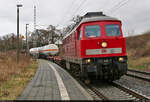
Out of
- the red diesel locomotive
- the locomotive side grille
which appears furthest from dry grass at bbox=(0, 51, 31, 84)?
the locomotive side grille

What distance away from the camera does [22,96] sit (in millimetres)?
6688

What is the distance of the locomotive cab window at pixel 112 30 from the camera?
30.2 feet

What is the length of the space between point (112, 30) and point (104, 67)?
1922 millimetres

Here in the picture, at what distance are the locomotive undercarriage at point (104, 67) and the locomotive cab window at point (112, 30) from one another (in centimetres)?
127

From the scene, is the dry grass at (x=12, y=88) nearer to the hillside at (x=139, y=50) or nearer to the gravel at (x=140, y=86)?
the gravel at (x=140, y=86)

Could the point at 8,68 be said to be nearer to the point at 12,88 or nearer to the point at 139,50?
the point at 12,88

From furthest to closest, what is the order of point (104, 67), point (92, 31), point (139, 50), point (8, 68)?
point (139, 50)
point (8, 68)
point (92, 31)
point (104, 67)

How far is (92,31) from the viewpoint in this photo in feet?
30.1

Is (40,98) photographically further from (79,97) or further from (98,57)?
(98,57)

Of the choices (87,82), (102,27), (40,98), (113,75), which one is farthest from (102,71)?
(40,98)

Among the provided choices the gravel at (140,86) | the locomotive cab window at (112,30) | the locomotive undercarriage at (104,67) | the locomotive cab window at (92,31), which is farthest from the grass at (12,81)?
the gravel at (140,86)

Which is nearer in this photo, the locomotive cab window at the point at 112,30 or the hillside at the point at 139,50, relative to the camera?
the locomotive cab window at the point at 112,30

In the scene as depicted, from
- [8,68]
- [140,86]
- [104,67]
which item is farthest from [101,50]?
[8,68]

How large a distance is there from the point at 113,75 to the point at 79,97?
3.00 metres
